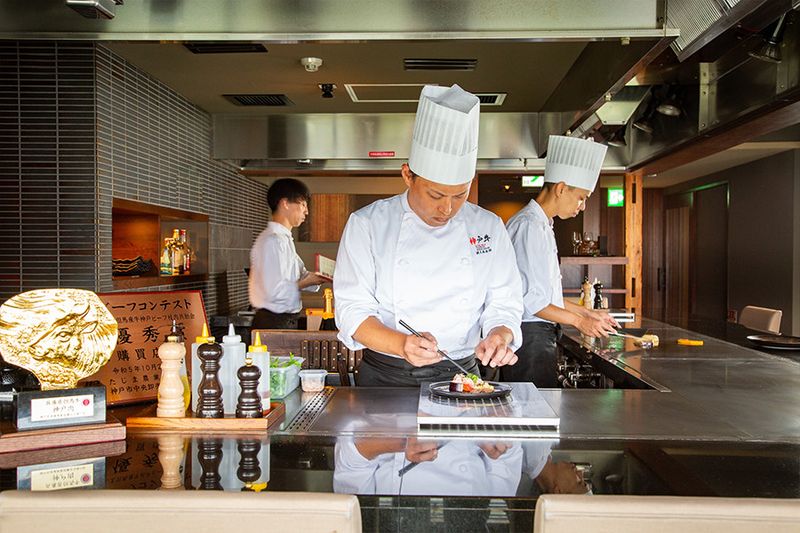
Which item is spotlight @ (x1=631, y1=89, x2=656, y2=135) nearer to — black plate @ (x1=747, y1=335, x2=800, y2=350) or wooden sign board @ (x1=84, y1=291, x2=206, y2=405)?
black plate @ (x1=747, y1=335, x2=800, y2=350)

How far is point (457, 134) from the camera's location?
2107 mm

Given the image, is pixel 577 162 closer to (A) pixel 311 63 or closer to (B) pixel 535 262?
(B) pixel 535 262

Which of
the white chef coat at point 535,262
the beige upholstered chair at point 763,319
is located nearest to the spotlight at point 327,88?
the white chef coat at point 535,262

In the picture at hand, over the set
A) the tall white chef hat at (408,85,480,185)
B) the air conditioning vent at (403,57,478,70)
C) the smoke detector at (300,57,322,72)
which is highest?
the air conditioning vent at (403,57,478,70)

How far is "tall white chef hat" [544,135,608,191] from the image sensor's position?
134 inches

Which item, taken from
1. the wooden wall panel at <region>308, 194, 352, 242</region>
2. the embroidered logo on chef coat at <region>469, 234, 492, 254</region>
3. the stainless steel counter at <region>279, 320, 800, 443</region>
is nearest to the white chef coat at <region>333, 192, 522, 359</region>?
the embroidered logo on chef coat at <region>469, 234, 492, 254</region>

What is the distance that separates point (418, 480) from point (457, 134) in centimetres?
119

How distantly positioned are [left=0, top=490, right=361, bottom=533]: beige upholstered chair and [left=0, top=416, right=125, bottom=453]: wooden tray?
1.91 feet

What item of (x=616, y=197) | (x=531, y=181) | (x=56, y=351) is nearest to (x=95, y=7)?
(x=56, y=351)

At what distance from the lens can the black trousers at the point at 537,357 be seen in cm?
318

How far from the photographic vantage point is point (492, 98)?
16.9 ft

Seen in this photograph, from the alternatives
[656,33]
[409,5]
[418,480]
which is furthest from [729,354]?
[418,480]

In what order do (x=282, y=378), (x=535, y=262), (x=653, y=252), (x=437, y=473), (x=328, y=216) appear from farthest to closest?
1. (x=653, y=252)
2. (x=328, y=216)
3. (x=535, y=262)
4. (x=282, y=378)
5. (x=437, y=473)

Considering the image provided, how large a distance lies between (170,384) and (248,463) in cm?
40
